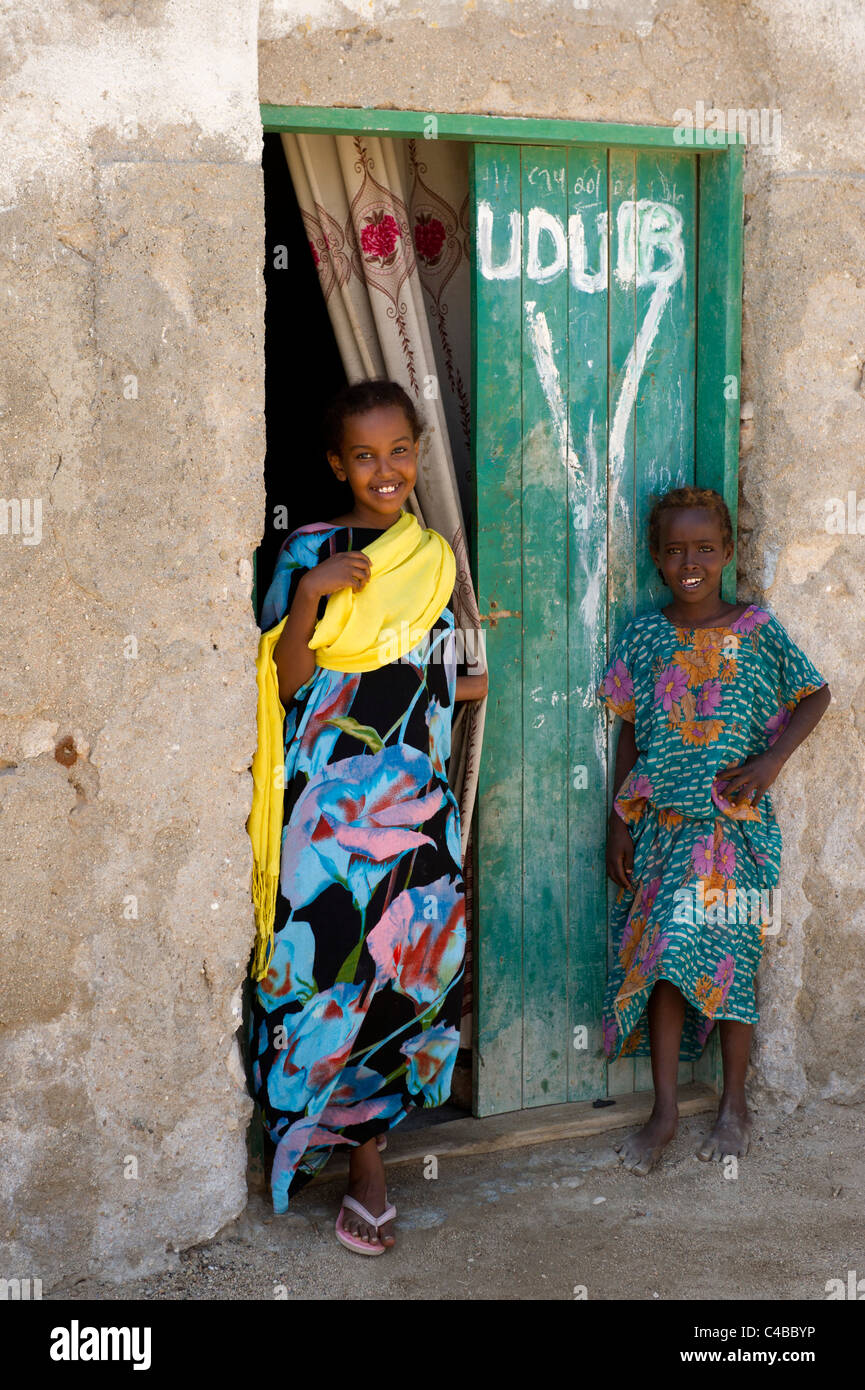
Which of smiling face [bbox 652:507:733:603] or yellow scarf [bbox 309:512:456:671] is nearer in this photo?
yellow scarf [bbox 309:512:456:671]

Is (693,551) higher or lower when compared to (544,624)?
higher

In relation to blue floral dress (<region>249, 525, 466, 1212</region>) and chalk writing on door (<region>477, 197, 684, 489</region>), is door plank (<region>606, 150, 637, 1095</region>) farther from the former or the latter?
blue floral dress (<region>249, 525, 466, 1212</region>)

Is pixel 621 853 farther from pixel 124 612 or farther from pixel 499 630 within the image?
pixel 124 612

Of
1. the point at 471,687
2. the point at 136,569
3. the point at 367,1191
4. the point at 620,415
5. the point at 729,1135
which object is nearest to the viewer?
the point at 136,569

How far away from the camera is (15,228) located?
8.51 ft

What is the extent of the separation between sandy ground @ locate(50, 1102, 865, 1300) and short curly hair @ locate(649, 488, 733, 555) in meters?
1.54

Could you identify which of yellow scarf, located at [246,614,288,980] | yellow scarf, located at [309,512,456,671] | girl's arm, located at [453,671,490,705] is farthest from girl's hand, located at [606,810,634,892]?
yellow scarf, located at [246,614,288,980]

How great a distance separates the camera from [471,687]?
10.5 ft

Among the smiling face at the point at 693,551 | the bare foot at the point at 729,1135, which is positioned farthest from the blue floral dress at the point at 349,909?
the bare foot at the point at 729,1135

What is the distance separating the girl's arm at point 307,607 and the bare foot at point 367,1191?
1.09 metres

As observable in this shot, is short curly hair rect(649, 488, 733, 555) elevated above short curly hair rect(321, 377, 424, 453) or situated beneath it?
situated beneath

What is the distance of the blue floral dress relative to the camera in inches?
113

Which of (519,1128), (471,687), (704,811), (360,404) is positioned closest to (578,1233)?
(519,1128)

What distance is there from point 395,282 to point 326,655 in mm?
999
